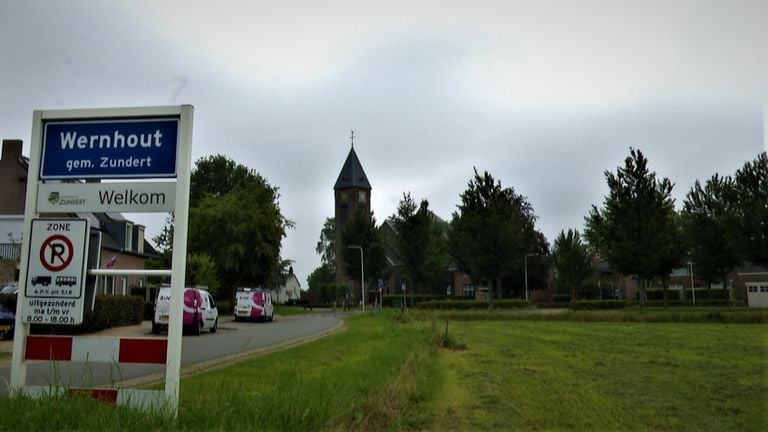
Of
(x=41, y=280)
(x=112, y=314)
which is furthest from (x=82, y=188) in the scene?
(x=112, y=314)

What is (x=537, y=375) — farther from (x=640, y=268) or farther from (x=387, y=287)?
(x=387, y=287)

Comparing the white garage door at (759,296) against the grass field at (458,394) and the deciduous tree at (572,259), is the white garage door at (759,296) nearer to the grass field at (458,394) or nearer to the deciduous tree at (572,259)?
the deciduous tree at (572,259)

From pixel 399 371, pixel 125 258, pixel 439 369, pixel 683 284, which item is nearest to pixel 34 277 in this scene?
pixel 399 371

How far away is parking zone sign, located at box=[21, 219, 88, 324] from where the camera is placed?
666cm

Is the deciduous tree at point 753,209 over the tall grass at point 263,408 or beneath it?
over

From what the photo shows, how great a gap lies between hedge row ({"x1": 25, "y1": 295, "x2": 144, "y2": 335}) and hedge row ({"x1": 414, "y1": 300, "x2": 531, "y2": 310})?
2623 centimetres

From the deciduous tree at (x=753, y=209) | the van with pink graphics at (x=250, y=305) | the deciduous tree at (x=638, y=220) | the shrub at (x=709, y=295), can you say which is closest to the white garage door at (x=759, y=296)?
the shrub at (x=709, y=295)

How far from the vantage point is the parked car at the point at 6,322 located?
19.9 m

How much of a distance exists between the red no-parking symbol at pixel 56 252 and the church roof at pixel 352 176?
331ft

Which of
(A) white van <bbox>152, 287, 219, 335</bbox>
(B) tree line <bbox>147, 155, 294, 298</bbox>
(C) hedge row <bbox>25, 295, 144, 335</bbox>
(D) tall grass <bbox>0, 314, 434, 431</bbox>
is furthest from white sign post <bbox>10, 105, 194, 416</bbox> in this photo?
(B) tree line <bbox>147, 155, 294, 298</bbox>

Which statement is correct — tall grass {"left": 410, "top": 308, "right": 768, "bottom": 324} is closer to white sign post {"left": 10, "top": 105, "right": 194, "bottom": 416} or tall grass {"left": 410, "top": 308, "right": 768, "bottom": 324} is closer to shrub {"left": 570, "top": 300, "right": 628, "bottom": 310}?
shrub {"left": 570, "top": 300, "right": 628, "bottom": 310}

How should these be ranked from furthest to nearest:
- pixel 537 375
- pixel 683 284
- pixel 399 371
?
pixel 683 284, pixel 537 375, pixel 399 371

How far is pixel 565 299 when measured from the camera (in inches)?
2869

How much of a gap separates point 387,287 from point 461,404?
93.0 m
